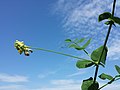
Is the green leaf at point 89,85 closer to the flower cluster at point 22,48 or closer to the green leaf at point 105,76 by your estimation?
the green leaf at point 105,76

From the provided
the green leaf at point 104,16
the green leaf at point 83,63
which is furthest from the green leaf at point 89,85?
the green leaf at point 104,16

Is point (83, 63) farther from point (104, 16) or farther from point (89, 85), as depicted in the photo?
point (104, 16)

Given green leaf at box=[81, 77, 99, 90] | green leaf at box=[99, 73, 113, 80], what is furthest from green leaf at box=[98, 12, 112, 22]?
green leaf at box=[99, 73, 113, 80]

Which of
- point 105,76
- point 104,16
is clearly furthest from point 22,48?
point 105,76

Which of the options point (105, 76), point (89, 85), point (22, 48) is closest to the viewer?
point (22, 48)

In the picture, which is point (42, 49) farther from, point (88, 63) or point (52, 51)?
point (88, 63)

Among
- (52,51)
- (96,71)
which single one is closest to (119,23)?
(96,71)

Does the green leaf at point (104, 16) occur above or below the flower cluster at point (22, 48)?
above

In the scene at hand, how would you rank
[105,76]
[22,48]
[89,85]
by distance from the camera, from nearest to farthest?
[22,48] → [89,85] → [105,76]
